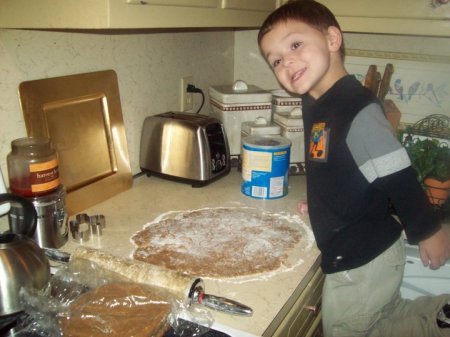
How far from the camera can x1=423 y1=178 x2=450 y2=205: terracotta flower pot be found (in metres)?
1.31

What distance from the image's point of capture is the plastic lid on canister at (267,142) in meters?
1.27

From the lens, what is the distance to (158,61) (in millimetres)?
1419

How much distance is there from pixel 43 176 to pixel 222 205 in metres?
0.50

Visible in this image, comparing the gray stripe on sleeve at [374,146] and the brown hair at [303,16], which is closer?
the gray stripe on sleeve at [374,146]

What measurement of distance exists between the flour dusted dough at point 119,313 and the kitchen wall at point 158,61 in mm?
441

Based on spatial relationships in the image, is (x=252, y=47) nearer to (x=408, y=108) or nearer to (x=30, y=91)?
(x=408, y=108)

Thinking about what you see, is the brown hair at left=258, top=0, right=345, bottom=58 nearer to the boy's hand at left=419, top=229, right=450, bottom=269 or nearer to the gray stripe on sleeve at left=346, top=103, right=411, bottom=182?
the gray stripe on sleeve at left=346, top=103, right=411, bottom=182

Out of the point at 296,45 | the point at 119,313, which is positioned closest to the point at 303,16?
the point at 296,45

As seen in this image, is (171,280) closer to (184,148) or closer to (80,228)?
(80,228)

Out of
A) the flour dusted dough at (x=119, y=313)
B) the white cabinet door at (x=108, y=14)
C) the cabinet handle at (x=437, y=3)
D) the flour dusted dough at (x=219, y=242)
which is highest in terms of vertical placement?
the cabinet handle at (x=437, y=3)

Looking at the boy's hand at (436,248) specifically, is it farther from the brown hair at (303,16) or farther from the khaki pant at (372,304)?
the brown hair at (303,16)

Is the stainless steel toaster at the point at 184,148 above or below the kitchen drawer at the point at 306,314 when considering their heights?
above

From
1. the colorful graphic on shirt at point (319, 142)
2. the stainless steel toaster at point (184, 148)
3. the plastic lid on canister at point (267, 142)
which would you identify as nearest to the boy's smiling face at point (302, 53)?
the colorful graphic on shirt at point (319, 142)

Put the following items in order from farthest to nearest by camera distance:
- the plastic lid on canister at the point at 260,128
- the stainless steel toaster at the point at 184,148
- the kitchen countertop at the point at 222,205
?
the plastic lid on canister at the point at 260,128
the stainless steel toaster at the point at 184,148
the kitchen countertop at the point at 222,205
